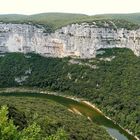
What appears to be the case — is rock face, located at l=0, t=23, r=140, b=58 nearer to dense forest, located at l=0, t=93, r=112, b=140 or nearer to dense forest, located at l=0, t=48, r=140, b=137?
dense forest, located at l=0, t=48, r=140, b=137

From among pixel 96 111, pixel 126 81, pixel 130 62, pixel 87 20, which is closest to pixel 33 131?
pixel 96 111

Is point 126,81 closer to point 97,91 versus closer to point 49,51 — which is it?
point 97,91

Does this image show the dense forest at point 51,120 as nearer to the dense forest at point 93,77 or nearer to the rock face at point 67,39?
the dense forest at point 93,77

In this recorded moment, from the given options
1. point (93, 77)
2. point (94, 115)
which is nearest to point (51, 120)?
point (94, 115)

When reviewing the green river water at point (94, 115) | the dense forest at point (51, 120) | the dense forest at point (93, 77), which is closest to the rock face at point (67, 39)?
the dense forest at point (93, 77)

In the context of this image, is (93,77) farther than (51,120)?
Yes

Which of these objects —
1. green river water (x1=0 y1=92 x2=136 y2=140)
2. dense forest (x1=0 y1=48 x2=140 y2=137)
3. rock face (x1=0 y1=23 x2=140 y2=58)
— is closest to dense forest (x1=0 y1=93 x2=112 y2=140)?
green river water (x1=0 y1=92 x2=136 y2=140)

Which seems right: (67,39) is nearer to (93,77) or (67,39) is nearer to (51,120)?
(93,77)
